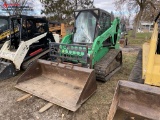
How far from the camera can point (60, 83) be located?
440 centimetres

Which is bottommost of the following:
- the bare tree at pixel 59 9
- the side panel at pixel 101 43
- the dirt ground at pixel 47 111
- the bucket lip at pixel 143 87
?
the dirt ground at pixel 47 111

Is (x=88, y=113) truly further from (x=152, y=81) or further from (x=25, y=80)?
(x=25, y=80)

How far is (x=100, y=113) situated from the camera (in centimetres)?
342

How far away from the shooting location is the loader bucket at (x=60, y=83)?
11.8ft

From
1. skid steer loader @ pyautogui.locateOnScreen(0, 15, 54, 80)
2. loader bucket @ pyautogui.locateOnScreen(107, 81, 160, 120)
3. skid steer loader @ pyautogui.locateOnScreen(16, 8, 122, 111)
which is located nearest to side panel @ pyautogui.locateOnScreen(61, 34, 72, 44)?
skid steer loader @ pyautogui.locateOnScreen(16, 8, 122, 111)

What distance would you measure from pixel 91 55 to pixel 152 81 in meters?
1.94

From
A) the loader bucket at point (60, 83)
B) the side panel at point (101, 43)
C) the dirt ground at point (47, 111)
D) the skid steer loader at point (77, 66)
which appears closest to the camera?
the dirt ground at point (47, 111)

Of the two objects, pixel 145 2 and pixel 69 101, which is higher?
pixel 145 2

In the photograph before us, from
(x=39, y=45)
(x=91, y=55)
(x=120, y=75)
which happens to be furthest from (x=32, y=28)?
(x=120, y=75)

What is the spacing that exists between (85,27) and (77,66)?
1567 mm

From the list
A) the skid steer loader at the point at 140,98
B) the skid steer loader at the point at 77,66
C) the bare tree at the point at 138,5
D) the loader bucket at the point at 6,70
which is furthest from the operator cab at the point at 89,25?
the bare tree at the point at 138,5

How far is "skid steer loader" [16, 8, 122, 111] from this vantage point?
3792 mm

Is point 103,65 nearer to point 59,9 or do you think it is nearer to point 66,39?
point 66,39

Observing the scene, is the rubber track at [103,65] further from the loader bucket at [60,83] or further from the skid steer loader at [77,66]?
the loader bucket at [60,83]
